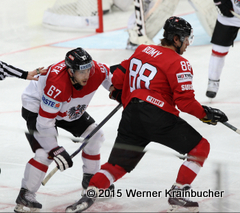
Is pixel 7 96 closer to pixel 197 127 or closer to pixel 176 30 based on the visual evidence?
pixel 197 127

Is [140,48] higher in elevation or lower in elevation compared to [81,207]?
higher

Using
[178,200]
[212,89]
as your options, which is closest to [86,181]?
[178,200]

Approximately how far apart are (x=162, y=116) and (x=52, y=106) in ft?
2.01

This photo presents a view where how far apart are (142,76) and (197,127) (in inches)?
63.8

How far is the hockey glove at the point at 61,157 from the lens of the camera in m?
2.47

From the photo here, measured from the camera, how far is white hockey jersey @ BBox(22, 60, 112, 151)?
8.25 ft

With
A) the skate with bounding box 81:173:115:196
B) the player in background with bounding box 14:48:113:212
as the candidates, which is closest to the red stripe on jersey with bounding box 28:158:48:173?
the player in background with bounding box 14:48:113:212

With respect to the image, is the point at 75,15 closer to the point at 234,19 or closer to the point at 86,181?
the point at 234,19

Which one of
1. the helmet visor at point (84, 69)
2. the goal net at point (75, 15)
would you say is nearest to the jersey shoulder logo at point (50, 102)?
the helmet visor at point (84, 69)

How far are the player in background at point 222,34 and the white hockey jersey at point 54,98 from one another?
182cm

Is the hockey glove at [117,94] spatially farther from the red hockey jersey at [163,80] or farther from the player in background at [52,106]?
the red hockey jersey at [163,80]

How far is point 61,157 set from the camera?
2475mm

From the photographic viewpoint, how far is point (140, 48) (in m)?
2.60

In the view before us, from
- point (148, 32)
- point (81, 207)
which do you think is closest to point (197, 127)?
point (81, 207)
